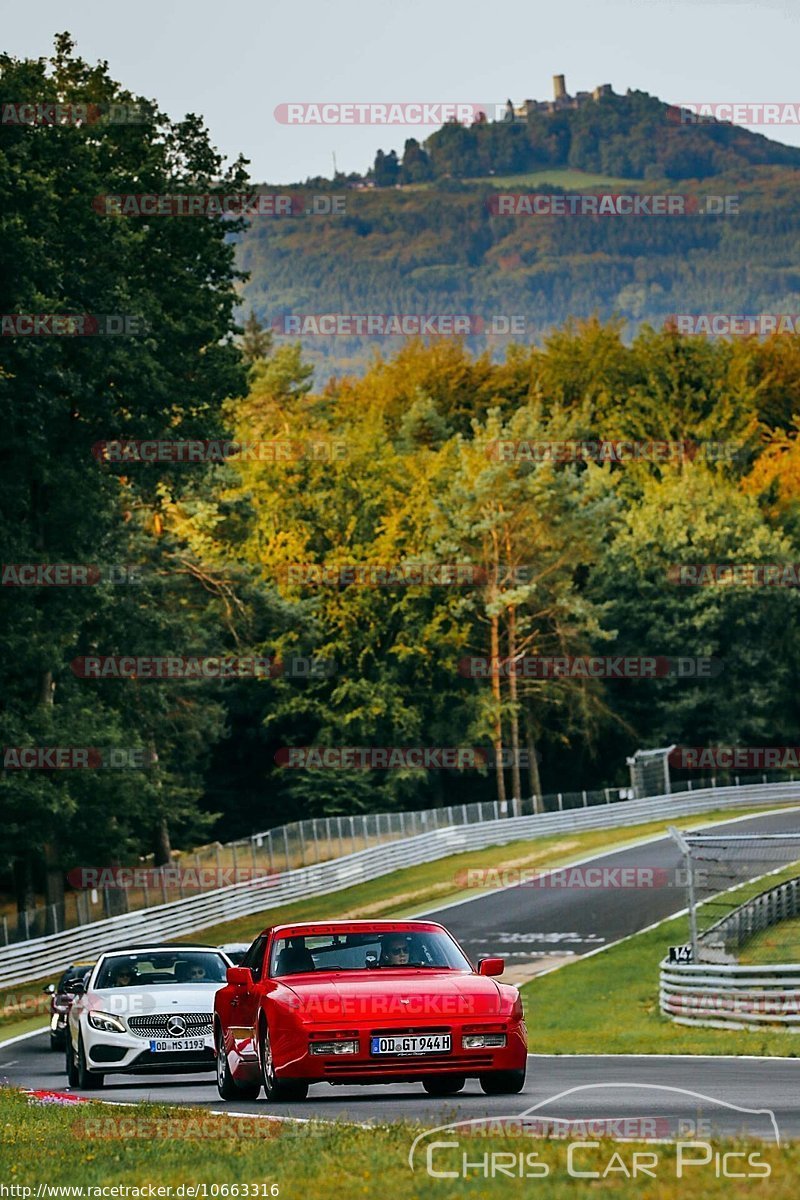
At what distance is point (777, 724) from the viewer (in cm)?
8706

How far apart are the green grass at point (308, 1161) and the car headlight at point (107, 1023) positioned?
4933mm

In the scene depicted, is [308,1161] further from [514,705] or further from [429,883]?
[514,705]

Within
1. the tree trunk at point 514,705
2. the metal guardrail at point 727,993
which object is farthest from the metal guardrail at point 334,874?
the metal guardrail at point 727,993

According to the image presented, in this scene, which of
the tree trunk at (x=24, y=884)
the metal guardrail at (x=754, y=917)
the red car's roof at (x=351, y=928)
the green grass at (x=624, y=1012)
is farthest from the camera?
the tree trunk at (x=24, y=884)

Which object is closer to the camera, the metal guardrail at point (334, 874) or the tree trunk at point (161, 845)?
the metal guardrail at point (334, 874)

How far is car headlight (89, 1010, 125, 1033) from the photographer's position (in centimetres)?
1816

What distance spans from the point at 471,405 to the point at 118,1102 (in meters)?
90.5

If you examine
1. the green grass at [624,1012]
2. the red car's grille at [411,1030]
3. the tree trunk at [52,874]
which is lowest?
the tree trunk at [52,874]

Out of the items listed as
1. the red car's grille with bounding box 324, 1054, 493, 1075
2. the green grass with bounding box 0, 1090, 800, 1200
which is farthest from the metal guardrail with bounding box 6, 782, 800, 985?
the green grass with bounding box 0, 1090, 800, 1200

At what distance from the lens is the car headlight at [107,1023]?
18156 mm

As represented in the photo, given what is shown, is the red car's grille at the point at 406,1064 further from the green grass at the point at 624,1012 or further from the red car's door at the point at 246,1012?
the green grass at the point at 624,1012

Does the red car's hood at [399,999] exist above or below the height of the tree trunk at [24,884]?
above

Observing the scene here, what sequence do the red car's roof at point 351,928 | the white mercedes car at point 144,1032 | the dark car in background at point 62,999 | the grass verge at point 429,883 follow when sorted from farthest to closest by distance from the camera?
the grass verge at point 429,883
the dark car in background at point 62,999
the white mercedes car at point 144,1032
the red car's roof at point 351,928

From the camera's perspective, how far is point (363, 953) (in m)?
14.4
